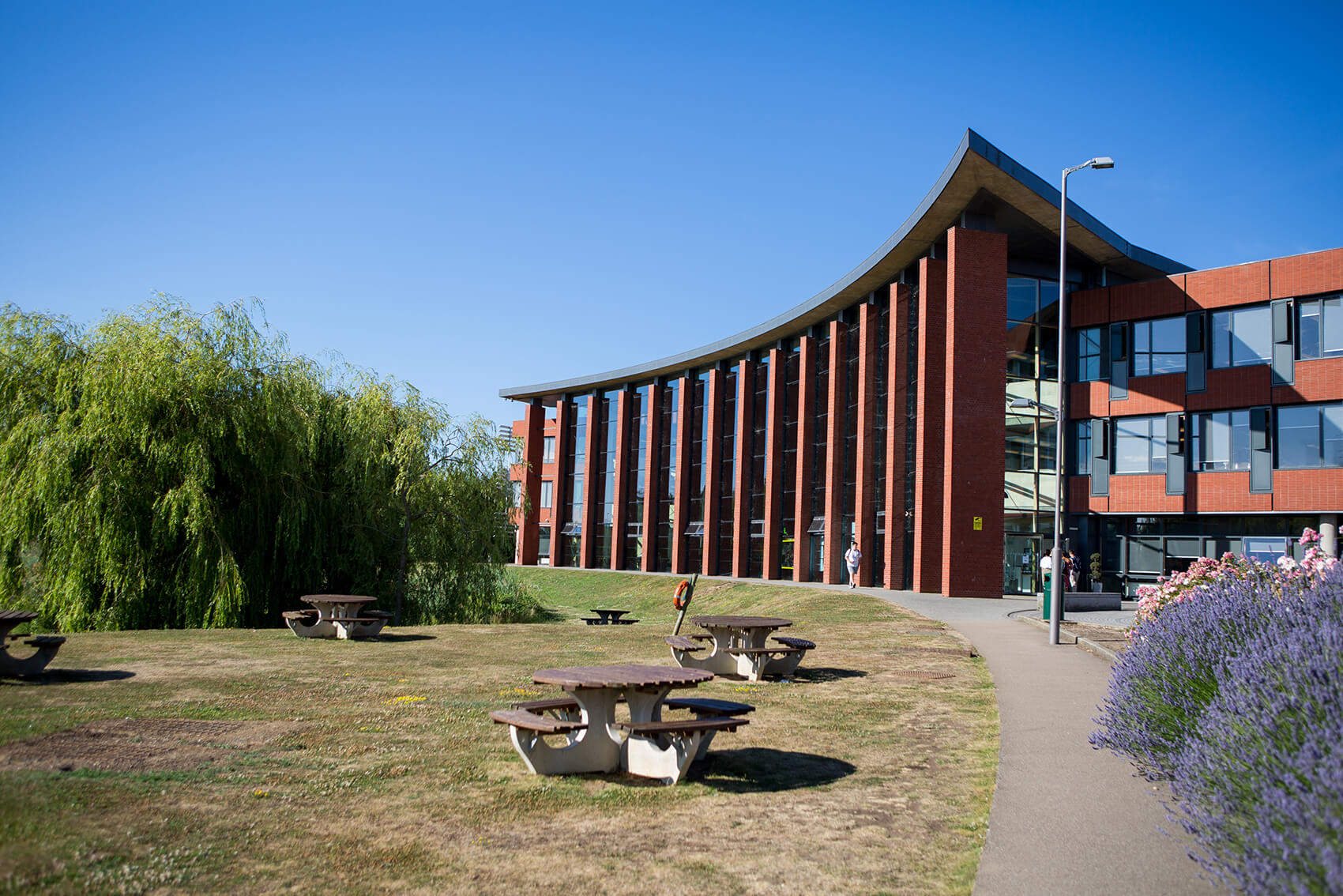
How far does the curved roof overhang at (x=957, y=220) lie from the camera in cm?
2855

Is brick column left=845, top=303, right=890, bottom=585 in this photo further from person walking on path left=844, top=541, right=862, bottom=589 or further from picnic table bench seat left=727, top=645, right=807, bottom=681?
picnic table bench seat left=727, top=645, right=807, bottom=681

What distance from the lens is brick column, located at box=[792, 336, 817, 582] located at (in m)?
40.7

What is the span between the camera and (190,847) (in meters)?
5.12

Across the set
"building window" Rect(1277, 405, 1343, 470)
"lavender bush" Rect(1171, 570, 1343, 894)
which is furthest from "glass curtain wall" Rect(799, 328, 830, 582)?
"lavender bush" Rect(1171, 570, 1343, 894)

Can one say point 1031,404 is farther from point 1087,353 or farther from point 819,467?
point 819,467

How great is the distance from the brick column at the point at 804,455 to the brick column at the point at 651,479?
12493 mm

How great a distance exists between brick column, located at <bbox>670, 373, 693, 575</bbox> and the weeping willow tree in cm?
2905

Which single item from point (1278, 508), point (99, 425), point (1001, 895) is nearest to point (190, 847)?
point (1001, 895)

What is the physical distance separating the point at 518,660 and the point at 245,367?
1035 centimetres

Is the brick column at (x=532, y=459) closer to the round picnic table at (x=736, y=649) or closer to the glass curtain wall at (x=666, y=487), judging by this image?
the glass curtain wall at (x=666, y=487)

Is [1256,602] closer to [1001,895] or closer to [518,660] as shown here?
[1001,895]

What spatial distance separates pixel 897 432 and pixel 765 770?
93.3ft

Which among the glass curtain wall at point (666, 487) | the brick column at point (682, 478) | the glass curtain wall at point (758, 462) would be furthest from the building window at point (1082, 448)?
the glass curtain wall at point (666, 487)

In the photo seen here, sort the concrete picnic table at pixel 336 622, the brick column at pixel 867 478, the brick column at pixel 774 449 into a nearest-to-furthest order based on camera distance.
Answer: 1. the concrete picnic table at pixel 336 622
2. the brick column at pixel 867 478
3. the brick column at pixel 774 449
